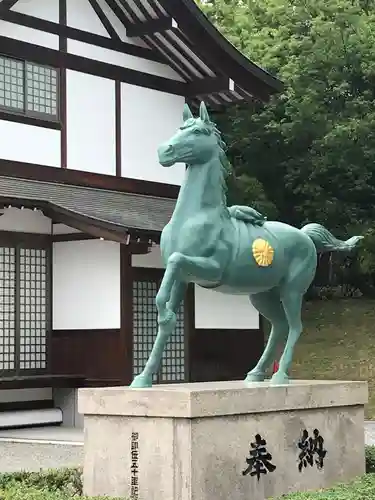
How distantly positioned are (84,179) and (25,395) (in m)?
4.00

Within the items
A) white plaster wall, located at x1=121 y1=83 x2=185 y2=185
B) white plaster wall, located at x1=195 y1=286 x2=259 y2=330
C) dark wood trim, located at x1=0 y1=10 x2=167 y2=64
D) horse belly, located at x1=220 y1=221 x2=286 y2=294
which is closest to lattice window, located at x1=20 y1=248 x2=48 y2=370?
white plaster wall, located at x1=121 y1=83 x2=185 y2=185

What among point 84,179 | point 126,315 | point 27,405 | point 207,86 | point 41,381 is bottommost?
point 27,405

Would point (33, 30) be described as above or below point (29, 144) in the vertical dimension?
above

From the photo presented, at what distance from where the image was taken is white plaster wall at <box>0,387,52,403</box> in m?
16.3

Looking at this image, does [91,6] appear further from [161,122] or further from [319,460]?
[319,460]

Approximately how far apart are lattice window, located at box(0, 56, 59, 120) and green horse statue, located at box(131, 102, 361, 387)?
27.6 ft

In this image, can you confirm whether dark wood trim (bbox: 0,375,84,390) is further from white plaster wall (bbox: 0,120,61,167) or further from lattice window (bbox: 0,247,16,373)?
white plaster wall (bbox: 0,120,61,167)

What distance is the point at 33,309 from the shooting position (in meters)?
16.8

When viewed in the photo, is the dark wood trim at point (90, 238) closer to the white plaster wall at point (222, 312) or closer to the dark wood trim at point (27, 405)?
the white plaster wall at point (222, 312)

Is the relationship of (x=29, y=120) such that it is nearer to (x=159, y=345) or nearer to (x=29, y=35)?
(x=29, y=35)

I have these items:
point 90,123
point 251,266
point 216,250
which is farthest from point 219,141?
point 90,123

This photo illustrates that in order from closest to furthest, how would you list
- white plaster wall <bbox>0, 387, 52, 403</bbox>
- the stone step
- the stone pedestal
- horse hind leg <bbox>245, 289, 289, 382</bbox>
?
the stone pedestal < horse hind leg <bbox>245, 289, 289, 382</bbox> < the stone step < white plaster wall <bbox>0, 387, 52, 403</bbox>

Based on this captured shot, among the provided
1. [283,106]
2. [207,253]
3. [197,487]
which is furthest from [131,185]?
[197,487]

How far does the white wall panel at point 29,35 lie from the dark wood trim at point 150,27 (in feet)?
5.73
